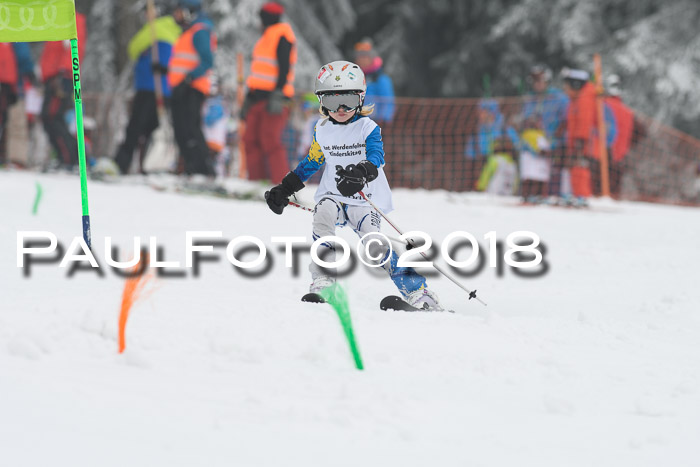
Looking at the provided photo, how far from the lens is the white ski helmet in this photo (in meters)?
4.30

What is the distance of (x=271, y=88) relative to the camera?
30.6 ft

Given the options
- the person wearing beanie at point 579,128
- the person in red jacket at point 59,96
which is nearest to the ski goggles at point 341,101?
the person in red jacket at point 59,96

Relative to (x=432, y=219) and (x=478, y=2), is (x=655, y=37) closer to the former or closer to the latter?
(x=478, y=2)

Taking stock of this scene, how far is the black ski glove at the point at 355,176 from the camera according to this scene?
4.16m

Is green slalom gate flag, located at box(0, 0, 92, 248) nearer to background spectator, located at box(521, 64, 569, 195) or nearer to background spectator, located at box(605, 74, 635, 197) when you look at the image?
background spectator, located at box(521, 64, 569, 195)

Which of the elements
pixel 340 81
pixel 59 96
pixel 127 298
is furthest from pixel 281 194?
pixel 59 96

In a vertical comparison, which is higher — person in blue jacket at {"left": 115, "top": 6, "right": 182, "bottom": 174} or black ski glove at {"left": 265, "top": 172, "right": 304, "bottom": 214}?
person in blue jacket at {"left": 115, "top": 6, "right": 182, "bottom": 174}

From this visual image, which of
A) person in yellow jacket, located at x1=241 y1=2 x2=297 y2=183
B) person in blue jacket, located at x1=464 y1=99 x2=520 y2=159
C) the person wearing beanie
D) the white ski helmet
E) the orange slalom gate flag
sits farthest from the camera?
person in blue jacket, located at x1=464 y1=99 x2=520 y2=159

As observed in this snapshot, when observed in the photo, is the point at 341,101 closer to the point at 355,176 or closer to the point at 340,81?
the point at 340,81

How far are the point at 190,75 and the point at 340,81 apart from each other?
524 centimetres

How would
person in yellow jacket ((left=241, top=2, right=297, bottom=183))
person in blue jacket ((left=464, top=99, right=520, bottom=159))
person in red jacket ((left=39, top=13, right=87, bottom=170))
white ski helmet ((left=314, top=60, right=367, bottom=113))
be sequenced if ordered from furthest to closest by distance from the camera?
person in blue jacket ((left=464, top=99, right=520, bottom=159)), person in red jacket ((left=39, top=13, right=87, bottom=170)), person in yellow jacket ((left=241, top=2, right=297, bottom=183)), white ski helmet ((left=314, top=60, right=367, bottom=113))

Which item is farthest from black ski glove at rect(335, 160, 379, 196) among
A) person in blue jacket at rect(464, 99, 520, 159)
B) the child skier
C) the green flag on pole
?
person in blue jacket at rect(464, 99, 520, 159)

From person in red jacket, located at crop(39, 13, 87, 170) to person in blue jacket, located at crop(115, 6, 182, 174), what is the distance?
0.70 meters

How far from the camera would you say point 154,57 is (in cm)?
953
